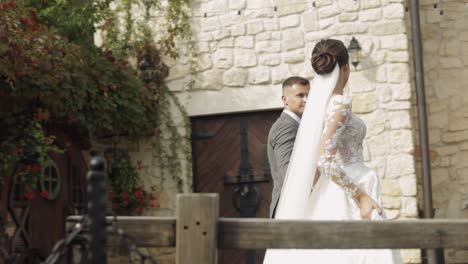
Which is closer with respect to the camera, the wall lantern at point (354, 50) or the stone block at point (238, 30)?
the wall lantern at point (354, 50)

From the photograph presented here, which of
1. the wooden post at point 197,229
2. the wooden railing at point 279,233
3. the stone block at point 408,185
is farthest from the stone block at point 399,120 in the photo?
the wooden post at point 197,229

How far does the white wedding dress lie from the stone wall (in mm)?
3877

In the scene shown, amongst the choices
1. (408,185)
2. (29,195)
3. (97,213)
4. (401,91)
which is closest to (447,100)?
(401,91)

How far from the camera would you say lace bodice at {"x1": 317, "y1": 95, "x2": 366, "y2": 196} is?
3.51 m

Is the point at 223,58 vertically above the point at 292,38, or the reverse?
the point at 292,38

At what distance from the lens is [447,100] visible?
24.9 feet

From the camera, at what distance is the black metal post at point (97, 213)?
2.31 m

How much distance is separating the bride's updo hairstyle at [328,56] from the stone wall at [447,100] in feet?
12.7

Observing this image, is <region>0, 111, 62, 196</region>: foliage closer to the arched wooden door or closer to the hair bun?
the arched wooden door

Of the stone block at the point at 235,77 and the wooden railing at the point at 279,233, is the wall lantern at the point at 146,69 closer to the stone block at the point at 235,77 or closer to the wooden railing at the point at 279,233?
the stone block at the point at 235,77

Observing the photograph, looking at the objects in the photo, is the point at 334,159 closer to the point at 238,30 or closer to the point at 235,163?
the point at 235,163

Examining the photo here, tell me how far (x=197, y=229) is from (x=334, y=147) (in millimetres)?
1010

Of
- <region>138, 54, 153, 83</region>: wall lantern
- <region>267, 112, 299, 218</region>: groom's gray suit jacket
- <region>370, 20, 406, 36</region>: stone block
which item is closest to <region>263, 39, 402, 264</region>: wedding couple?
<region>267, 112, 299, 218</region>: groom's gray suit jacket

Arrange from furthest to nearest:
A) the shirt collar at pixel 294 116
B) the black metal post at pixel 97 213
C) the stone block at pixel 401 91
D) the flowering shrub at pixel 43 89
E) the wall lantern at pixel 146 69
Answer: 1. the wall lantern at pixel 146 69
2. the stone block at pixel 401 91
3. the flowering shrub at pixel 43 89
4. the shirt collar at pixel 294 116
5. the black metal post at pixel 97 213
